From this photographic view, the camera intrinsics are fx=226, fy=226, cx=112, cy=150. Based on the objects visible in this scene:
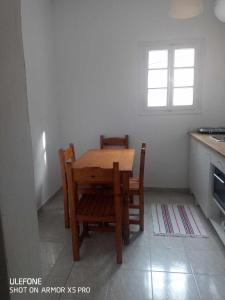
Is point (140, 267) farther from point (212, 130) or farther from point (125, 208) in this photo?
point (212, 130)

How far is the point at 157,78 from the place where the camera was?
3.25m

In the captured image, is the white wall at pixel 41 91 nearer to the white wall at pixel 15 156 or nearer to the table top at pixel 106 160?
the table top at pixel 106 160

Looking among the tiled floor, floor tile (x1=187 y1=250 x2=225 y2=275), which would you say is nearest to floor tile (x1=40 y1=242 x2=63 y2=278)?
the tiled floor

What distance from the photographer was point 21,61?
0.70 meters

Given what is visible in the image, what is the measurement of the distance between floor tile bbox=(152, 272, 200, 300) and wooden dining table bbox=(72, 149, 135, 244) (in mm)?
518

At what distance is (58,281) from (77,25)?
10.5ft

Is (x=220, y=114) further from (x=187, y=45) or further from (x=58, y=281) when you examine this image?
(x=58, y=281)

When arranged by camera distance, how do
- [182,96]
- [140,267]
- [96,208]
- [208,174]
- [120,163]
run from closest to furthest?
[140,267]
[96,208]
[120,163]
[208,174]
[182,96]

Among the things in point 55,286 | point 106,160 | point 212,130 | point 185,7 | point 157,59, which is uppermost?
point 185,7

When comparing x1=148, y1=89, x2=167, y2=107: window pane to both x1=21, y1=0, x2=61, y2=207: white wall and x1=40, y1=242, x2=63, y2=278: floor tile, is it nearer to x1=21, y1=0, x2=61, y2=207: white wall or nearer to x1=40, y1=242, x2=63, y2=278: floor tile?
x1=21, y1=0, x2=61, y2=207: white wall

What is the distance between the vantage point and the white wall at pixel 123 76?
3.08 metres

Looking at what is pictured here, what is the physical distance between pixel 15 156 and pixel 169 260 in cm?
174

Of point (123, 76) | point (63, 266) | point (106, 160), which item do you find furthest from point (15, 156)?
point (123, 76)

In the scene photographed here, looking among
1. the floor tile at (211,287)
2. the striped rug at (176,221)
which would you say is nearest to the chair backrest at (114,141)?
the striped rug at (176,221)
